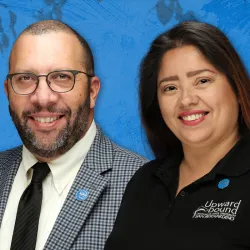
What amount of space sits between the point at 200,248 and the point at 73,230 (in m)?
0.58

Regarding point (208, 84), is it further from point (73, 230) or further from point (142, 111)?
point (73, 230)

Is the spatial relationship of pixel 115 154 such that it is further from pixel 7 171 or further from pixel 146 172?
pixel 7 171

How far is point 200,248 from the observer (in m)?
1.35

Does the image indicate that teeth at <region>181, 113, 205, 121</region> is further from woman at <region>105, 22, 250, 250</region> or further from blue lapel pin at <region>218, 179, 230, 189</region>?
blue lapel pin at <region>218, 179, 230, 189</region>

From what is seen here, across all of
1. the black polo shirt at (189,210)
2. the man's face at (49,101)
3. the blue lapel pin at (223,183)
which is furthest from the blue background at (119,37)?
the blue lapel pin at (223,183)

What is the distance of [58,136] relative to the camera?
1.97 meters

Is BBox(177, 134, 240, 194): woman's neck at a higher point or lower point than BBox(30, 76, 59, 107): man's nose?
lower

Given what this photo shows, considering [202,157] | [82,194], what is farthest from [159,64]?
[82,194]

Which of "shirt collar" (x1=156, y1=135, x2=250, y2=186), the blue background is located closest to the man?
"shirt collar" (x1=156, y1=135, x2=250, y2=186)

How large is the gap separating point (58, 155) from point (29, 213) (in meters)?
0.24

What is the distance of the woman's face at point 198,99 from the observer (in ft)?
4.95

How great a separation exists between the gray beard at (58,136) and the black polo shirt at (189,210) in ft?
1.11

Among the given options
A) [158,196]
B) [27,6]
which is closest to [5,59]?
[27,6]

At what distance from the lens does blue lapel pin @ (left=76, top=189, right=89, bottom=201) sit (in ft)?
6.10
